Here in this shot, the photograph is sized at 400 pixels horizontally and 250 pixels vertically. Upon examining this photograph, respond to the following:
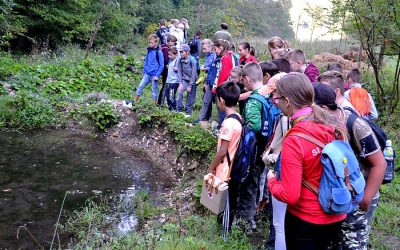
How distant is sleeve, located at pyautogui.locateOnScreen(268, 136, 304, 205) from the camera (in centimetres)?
213

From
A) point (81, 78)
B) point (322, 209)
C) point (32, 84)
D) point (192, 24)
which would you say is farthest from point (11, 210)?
point (192, 24)

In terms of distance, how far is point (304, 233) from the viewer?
2.26 metres

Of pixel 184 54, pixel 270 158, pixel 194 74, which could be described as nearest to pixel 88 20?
pixel 184 54

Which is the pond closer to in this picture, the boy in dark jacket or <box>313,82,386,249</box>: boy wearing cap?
the boy in dark jacket

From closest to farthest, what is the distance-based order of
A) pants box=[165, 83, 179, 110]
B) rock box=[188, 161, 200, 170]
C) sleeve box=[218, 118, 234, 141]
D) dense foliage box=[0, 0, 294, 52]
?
sleeve box=[218, 118, 234, 141] < rock box=[188, 161, 200, 170] < pants box=[165, 83, 179, 110] < dense foliage box=[0, 0, 294, 52]

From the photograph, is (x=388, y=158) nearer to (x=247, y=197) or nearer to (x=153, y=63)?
(x=247, y=197)

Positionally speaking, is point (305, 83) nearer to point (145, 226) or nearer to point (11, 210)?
point (145, 226)

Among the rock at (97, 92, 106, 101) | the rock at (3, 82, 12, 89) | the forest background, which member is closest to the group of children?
the forest background

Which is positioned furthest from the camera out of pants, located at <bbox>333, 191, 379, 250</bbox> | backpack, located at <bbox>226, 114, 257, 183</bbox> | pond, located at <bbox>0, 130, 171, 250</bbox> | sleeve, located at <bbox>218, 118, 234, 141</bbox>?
pond, located at <bbox>0, 130, 171, 250</bbox>

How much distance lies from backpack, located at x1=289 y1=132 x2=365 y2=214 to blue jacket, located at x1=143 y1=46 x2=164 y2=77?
22.7ft

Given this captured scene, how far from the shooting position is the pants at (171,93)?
843 cm

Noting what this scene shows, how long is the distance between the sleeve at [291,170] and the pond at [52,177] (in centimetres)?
324

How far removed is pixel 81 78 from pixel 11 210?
6614 mm

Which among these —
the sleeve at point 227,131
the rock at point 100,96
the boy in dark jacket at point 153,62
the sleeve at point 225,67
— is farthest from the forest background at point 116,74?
the sleeve at point 225,67
